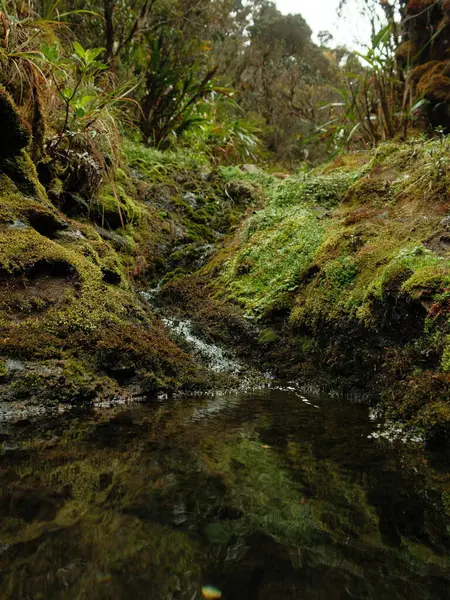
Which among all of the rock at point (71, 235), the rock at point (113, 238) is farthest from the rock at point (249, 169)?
the rock at point (71, 235)

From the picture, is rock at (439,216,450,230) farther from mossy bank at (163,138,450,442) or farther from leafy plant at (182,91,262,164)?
leafy plant at (182,91,262,164)

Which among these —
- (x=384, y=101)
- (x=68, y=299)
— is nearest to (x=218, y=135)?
(x=384, y=101)

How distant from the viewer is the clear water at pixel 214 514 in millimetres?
1116

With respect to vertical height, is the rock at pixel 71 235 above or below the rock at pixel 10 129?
below

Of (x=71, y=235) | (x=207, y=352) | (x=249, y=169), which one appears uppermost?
(x=249, y=169)

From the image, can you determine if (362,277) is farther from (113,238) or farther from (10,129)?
(10,129)

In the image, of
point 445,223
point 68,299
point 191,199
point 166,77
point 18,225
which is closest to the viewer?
point 68,299

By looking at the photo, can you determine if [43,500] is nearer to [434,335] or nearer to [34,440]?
[34,440]

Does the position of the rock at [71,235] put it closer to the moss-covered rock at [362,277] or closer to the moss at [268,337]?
the moss-covered rock at [362,277]

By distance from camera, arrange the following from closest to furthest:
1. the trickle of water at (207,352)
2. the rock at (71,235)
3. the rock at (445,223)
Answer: the rock at (445,223)
the rock at (71,235)
the trickle of water at (207,352)

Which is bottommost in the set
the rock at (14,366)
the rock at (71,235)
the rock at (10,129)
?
the rock at (14,366)

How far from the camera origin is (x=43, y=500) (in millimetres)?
1466

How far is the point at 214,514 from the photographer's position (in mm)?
1453

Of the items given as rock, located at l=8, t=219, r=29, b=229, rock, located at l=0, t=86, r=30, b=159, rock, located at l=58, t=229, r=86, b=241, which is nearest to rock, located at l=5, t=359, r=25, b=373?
rock, located at l=8, t=219, r=29, b=229
